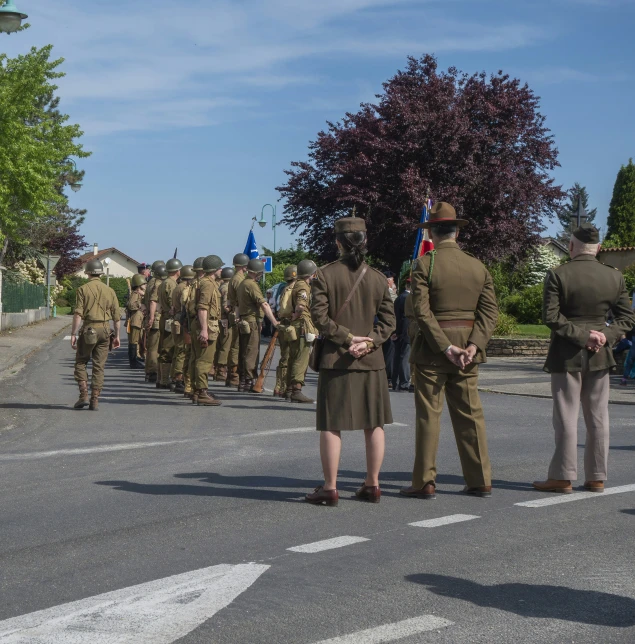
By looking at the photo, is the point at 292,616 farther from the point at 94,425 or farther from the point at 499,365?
the point at 499,365

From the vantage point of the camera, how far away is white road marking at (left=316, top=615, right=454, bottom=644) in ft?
14.2

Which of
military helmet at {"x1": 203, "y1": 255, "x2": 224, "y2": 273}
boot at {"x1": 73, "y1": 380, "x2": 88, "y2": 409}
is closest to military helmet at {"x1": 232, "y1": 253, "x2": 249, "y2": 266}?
military helmet at {"x1": 203, "y1": 255, "x2": 224, "y2": 273}

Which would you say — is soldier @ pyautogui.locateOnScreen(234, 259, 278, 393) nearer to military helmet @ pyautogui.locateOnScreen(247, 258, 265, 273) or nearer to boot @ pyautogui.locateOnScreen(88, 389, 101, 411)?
military helmet @ pyautogui.locateOnScreen(247, 258, 265, 273)

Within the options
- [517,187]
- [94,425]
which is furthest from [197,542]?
[517,187]

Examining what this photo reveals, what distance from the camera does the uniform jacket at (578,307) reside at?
7.75 m

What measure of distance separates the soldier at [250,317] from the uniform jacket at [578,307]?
858 cm

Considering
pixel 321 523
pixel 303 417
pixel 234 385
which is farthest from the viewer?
pixel 234 385

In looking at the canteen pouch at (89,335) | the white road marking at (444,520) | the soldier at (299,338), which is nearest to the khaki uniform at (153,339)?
the soldier at (299,338)

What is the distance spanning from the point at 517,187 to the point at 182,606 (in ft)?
99.8

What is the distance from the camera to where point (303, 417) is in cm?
1305

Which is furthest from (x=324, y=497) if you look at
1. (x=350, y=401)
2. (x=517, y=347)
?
(x=517, y=347)

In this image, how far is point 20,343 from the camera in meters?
31.5

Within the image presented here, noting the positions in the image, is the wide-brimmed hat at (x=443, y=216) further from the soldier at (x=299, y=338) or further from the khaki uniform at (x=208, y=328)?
the soldier at (x=299, y=338)

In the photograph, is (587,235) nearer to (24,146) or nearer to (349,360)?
(349,360)
